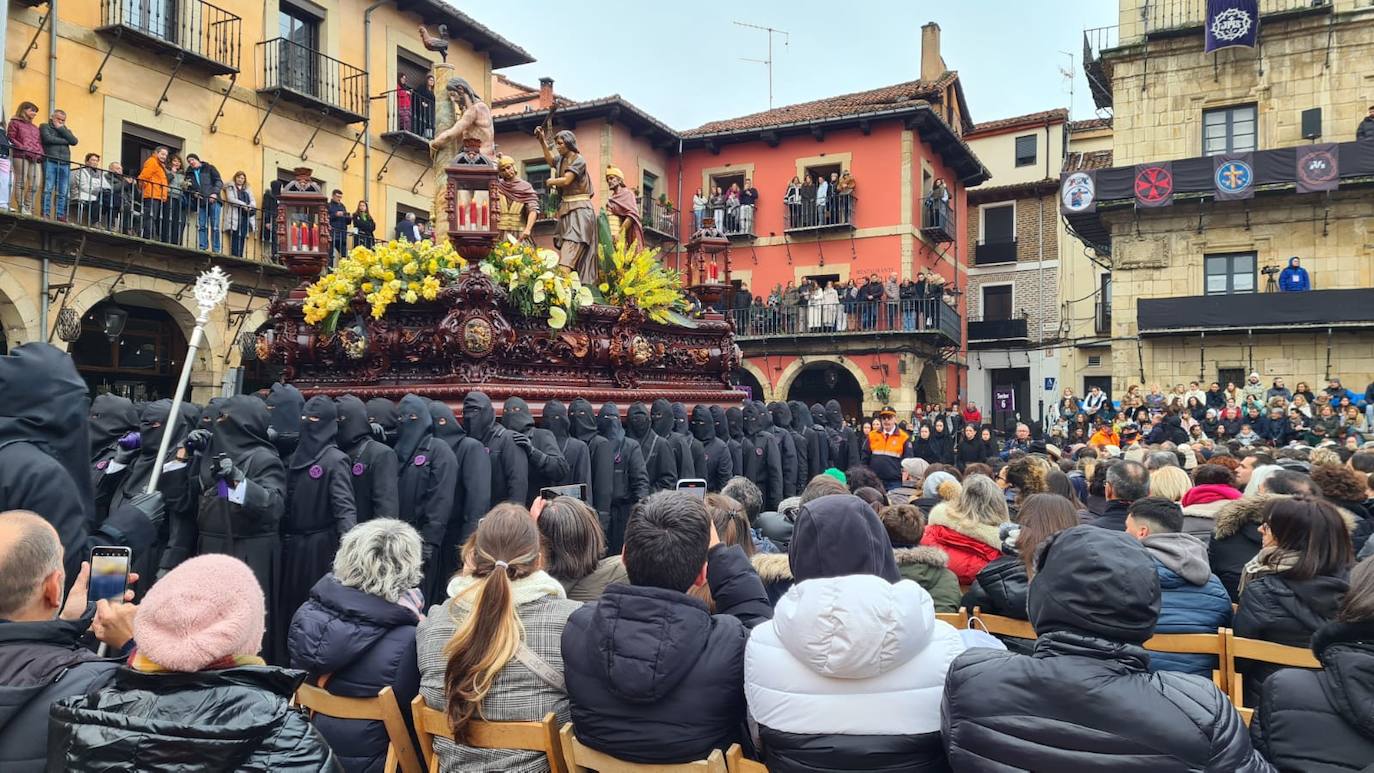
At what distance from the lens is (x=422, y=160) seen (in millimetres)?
22297

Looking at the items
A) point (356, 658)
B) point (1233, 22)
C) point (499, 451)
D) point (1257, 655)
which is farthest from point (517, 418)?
point (1233, 22)

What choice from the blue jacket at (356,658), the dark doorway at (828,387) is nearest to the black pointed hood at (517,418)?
the blue jacket at (356,658)

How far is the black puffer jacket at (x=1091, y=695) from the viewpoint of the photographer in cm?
232

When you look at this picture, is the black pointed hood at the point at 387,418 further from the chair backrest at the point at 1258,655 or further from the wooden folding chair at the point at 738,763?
the chair backrest at the point at 1258,655

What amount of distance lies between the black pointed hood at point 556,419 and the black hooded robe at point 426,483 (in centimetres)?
142

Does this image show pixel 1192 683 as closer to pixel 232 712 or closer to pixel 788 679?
pixel 788 679

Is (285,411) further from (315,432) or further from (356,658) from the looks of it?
(356,658)

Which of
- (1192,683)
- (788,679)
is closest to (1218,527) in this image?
(1192,683)

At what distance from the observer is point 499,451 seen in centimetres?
747

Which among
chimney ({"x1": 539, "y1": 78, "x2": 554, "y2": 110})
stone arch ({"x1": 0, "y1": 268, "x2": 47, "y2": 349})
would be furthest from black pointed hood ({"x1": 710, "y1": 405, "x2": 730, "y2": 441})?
chimney ({"x1": 539, "y1": 78, "x2": 554, "y2": 110})

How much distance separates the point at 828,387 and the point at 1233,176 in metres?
11.9

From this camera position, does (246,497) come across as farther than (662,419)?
No

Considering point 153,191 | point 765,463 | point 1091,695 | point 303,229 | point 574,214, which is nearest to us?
point 1091,695

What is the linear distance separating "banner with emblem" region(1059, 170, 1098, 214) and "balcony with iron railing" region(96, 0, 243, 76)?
60.2 feet
